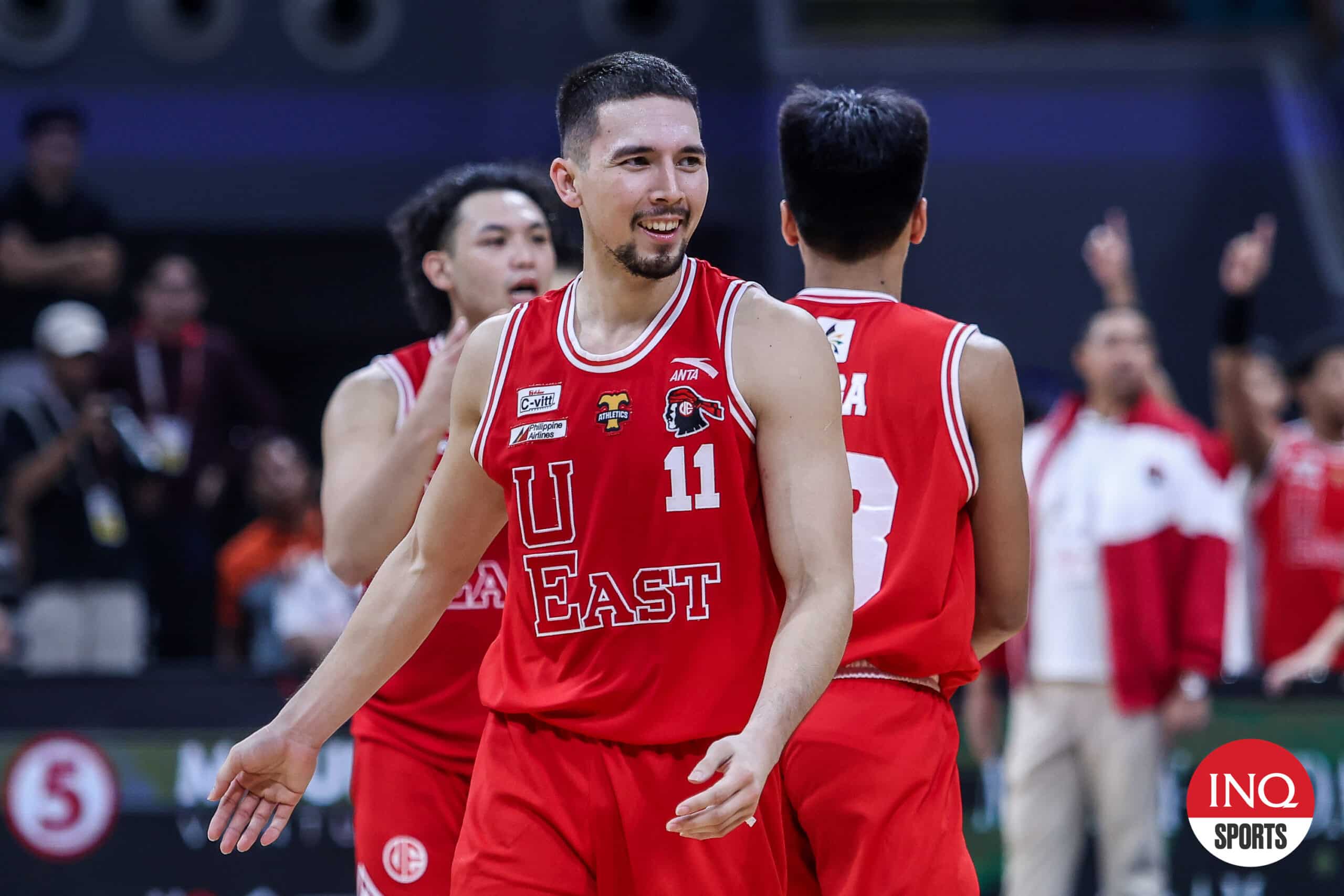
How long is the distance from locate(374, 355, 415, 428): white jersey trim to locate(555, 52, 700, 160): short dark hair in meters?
1.23

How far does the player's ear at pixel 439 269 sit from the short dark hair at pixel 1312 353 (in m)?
5.49

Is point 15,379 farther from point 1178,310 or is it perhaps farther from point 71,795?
point 1178,310

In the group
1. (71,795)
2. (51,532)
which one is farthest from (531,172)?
(51,532)

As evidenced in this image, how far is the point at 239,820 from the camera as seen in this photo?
134 inches

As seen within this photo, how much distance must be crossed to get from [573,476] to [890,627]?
0.93 metres

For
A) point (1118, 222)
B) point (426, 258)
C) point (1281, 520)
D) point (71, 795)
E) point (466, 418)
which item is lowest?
point (71, 795)

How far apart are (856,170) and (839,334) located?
0.39 metres

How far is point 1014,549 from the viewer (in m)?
4.01

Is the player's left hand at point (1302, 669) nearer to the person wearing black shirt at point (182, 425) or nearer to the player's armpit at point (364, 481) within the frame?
the player's armpit at point (364, 481)

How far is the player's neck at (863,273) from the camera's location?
4.12 m

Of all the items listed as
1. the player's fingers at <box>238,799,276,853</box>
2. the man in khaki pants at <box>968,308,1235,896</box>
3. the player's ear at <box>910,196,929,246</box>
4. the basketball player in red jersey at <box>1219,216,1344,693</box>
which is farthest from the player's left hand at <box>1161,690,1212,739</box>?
the player's fingers at <box>238,799,276,853</box>

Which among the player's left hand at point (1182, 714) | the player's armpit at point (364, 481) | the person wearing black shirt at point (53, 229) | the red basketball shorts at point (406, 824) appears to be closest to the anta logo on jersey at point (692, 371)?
the player's armpit at point (364, 481)

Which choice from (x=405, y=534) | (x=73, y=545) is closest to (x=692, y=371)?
(x=405, y=534)

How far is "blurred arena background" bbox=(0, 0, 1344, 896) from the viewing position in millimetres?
11734
